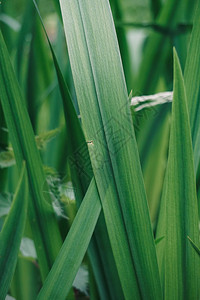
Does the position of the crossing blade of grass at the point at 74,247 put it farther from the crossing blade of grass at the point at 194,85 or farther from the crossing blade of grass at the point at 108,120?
the crossing blade of grass at the point at 194,85

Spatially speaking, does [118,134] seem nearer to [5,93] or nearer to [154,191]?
[5,93]

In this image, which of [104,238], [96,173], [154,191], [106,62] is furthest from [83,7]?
[154,191]

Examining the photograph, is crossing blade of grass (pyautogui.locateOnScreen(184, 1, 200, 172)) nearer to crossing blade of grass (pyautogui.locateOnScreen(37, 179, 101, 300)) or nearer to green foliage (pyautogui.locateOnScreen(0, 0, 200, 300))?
green foliage (pyautogui.locateOnScreen(0, 0, 200, 300))

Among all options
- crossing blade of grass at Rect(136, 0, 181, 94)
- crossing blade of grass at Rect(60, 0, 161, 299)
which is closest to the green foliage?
crossing blade of grass at Rect(60, 0, 161, 299)

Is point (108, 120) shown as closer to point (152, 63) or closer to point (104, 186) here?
point (104, 186)

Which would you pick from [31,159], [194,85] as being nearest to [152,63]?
[194,85]

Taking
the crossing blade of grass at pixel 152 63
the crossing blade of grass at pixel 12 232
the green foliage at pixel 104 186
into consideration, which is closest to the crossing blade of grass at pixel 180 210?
the green foliage at pixel 104 186

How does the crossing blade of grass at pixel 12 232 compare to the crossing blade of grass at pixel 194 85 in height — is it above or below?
below
